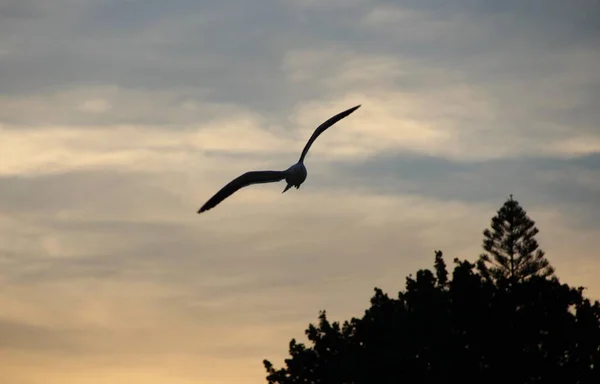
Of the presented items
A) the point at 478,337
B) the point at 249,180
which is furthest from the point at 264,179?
the point at 478,337

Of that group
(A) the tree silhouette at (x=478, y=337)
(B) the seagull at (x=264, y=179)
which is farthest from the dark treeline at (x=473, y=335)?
(B) the seagull at (x=264, y=179)

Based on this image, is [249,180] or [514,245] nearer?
[249,180]

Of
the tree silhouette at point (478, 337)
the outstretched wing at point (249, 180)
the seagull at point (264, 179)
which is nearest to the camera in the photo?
the seagull at point (264, 179)

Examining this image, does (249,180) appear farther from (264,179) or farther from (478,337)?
(478,337)

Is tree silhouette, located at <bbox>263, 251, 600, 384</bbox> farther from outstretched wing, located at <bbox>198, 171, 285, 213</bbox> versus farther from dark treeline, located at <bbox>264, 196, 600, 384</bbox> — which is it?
outstretched wing, located at <bbox>198, 171, 285, 213</bbox>

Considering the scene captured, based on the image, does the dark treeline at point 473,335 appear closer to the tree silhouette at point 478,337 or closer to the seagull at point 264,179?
the tree silhouette at point 478,337

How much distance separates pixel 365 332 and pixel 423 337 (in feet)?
17.6

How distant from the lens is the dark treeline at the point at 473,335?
53.5 m

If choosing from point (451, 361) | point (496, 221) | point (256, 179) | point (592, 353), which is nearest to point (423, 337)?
point (451, 361)

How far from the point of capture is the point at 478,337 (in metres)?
55.0

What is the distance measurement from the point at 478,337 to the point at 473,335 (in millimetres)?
257

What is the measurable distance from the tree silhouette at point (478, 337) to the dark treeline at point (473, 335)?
0.04 metres

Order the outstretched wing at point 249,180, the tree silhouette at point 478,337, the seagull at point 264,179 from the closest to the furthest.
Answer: the seagull at point 264,179 → the outstretched wing at point 249,180 → the tree silhouette at point 478,337

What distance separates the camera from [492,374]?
53.6 meters
